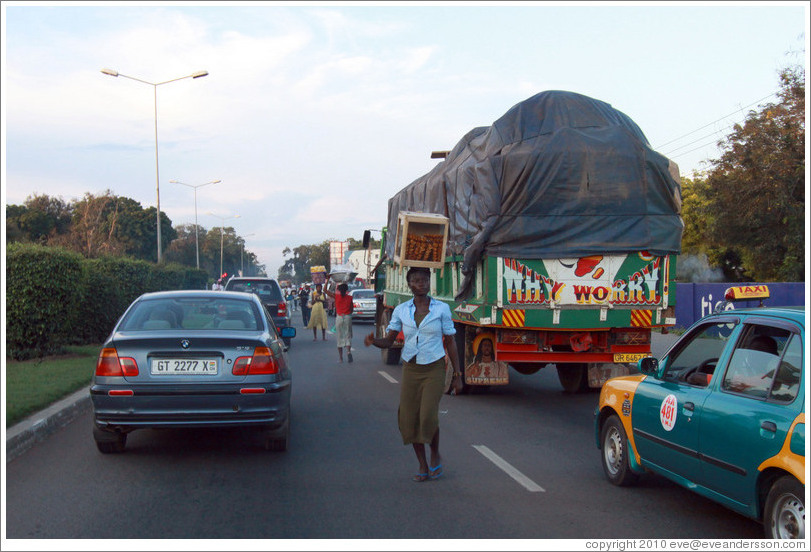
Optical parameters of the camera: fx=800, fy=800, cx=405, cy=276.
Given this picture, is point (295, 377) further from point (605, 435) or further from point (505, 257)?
point (605, 435)

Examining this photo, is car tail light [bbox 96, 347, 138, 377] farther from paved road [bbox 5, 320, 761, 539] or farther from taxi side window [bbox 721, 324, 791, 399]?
taxi side window [bbox 721, 324, 791, 399]

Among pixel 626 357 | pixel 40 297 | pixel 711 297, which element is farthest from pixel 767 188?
pixel 40 297

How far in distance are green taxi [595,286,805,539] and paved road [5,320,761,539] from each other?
0.45m

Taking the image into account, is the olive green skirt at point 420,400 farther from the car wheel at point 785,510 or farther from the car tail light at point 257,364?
the car wheel at point 785,510

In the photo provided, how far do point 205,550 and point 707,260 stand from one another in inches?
1620

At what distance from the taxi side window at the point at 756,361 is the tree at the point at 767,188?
74.5 feet

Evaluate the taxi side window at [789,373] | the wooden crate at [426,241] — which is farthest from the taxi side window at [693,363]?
the wooden crate at [426,241]

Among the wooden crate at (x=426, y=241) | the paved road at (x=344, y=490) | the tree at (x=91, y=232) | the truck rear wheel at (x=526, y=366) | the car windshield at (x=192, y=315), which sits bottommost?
the paved road at (x=344, y=490)

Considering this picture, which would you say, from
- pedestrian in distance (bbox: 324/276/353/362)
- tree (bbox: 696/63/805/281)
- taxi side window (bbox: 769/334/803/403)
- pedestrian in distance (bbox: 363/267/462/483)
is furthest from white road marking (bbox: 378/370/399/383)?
tree (bbox: 696/63/805/281)

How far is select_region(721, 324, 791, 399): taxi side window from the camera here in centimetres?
468

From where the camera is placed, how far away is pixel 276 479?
258 inches

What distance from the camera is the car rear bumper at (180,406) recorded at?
6.82 meters

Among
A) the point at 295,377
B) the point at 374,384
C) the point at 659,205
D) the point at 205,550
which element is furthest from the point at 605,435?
the point at 295,377

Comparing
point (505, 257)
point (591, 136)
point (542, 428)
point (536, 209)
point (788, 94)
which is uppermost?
point (788, 94)
